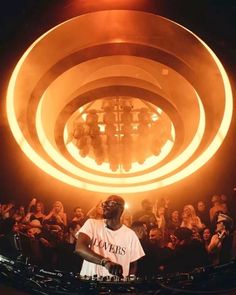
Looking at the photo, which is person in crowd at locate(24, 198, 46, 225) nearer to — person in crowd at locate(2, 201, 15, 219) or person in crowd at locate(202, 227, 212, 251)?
person in crowd at locate(2, 201, 15, 219)

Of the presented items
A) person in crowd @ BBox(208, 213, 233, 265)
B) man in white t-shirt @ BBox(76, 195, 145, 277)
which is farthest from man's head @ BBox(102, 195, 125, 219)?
person in crowd @ BBox(208, 213, 233, 265)

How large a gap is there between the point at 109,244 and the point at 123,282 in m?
0.42

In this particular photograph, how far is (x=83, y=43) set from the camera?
3.66 metres

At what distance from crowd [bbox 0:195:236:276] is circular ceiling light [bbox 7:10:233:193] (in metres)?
0.30

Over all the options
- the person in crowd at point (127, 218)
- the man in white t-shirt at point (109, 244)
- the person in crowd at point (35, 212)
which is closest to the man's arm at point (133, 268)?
the man in white t-shirt at point (109, 244)

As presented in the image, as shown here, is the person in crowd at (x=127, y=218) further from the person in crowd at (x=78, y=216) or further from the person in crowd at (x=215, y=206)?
the person in crowd at (x=215, y=206)

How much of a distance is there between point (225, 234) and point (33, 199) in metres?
1.72

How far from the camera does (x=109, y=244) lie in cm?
308

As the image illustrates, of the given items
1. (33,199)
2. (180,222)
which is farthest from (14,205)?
(180,222)

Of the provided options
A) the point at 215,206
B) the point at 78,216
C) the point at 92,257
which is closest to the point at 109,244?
the point at 92,257

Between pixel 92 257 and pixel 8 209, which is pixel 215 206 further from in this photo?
pixel 8 209

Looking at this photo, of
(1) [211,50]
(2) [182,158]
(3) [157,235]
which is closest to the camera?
(1) [211,50]

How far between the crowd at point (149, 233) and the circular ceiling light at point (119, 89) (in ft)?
0.99

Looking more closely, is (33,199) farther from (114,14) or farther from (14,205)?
(114,14)
